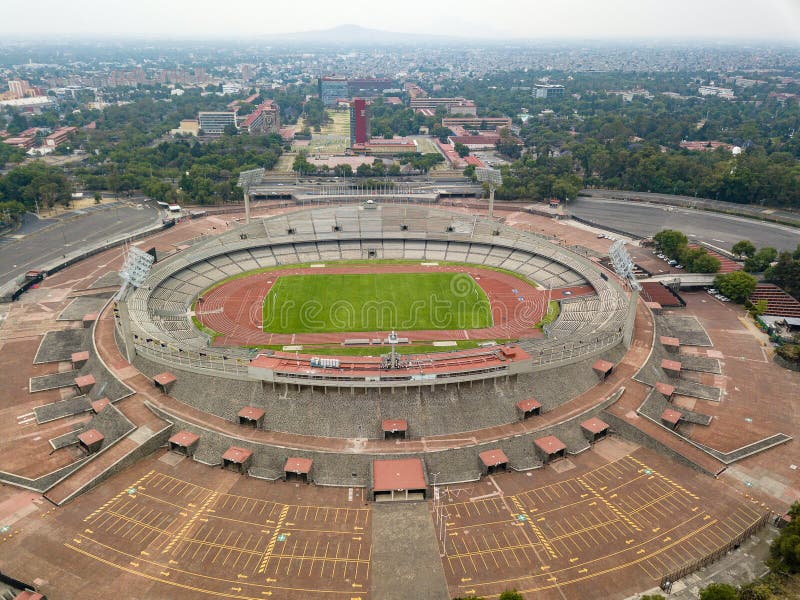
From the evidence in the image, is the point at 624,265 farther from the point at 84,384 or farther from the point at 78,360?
the point at 78,360

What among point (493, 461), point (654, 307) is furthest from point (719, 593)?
point (654, 307)

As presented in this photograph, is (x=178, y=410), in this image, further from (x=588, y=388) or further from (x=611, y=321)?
(x=611, y=321)

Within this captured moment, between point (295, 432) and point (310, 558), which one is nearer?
point (310, 558)

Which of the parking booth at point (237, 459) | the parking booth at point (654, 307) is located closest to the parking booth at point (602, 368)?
the parking booth at point (654, 307)

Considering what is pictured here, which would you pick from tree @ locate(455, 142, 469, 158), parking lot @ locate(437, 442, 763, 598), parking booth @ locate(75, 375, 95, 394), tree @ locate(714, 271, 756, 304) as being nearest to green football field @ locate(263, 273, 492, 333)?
parking booth @ locate(75, 375, 95, 394)

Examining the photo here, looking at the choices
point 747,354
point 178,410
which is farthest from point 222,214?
point 747,354

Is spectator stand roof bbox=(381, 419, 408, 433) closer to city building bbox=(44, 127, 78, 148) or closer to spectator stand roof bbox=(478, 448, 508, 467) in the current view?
spectator stand roof bbox=(478, 448, 508, 467)
